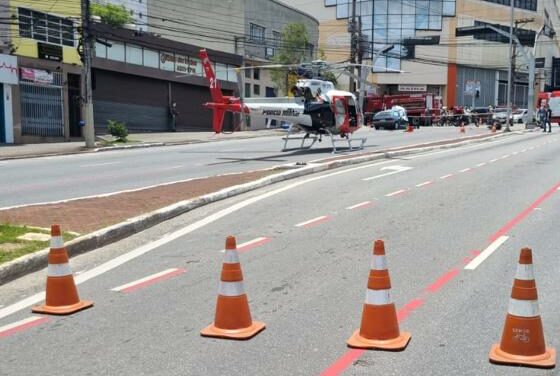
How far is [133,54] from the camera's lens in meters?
40.5

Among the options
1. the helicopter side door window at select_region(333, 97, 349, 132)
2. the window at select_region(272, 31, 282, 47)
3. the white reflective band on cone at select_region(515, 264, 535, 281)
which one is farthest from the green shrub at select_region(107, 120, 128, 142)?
the white reflective band on cone at select_region(515, 264, 535, 281)

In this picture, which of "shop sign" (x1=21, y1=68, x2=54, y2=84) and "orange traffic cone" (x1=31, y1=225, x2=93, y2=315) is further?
"shop sign" (x1=21, y1=68, x2=54, y2=84)

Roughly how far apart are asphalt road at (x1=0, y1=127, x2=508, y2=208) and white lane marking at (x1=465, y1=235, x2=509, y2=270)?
28.5 ft

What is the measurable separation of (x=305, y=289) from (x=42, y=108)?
98.8 feet

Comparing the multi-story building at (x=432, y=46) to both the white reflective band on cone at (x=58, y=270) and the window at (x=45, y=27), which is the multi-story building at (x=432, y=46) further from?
the white reflective band on cone at (x=58, y=270)

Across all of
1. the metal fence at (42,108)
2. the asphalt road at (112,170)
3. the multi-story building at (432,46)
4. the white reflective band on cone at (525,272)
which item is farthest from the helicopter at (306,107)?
the multi-story building at (432,46)

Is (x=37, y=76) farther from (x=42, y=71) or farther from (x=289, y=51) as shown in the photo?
(x=289, y=51)

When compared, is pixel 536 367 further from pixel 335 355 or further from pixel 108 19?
pixel 108 19

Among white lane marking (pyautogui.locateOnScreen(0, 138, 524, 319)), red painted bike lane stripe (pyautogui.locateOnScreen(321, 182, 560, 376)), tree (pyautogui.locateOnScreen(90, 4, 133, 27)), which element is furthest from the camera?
tree (pyautogui.locateOnScreen(90, 4, 133, 27))

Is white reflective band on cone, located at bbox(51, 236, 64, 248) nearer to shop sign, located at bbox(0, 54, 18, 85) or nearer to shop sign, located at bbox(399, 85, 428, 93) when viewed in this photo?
shop sign, located at bbox(0, 54, 18, 85)

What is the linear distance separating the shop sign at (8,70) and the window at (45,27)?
1795 mm

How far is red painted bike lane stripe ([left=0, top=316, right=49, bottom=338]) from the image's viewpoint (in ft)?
17.9

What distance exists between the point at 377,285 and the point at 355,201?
Result: 7.48 metres

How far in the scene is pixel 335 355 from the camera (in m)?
4.83
